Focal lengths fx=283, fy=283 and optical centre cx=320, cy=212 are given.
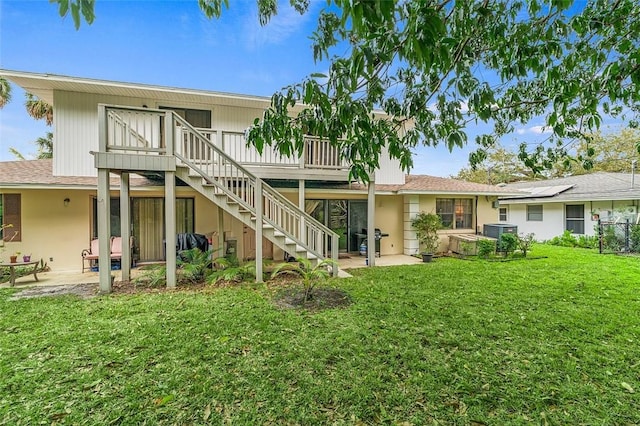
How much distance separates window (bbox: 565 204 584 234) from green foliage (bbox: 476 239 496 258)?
26.3 ft

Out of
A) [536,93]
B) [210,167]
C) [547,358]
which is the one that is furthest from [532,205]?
[210,167]

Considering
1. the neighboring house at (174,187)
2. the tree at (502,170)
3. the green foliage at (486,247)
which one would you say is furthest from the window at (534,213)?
the tree at (502,170)

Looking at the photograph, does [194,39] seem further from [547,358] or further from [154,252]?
[547,358]

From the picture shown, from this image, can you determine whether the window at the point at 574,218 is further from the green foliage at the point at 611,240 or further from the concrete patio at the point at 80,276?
the concrete patio at the point at 80,276

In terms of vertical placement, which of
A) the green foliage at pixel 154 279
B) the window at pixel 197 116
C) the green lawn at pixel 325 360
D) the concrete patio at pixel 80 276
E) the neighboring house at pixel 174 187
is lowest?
the green lawn at pixel 325 360

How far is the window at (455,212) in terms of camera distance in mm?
→ 11273

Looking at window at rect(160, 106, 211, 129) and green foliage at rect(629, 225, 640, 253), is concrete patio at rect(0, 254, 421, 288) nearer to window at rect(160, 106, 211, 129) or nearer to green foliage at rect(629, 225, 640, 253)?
window at rect(160, 106, 211, 129)

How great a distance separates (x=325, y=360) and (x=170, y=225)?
4.52 m

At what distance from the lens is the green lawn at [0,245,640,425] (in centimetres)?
253

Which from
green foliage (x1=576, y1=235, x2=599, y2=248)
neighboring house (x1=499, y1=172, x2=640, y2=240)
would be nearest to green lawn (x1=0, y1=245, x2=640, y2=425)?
green foliage (x1=576, y1=235, x2=599, y2=248)

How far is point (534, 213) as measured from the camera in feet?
53.1

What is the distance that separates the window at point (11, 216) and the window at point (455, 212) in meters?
13.5

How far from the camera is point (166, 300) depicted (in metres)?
5.46

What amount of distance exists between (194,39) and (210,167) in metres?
4.93
